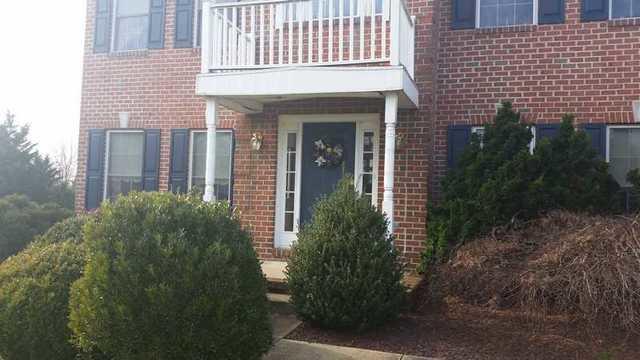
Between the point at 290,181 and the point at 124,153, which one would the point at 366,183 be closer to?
the point at 290,181

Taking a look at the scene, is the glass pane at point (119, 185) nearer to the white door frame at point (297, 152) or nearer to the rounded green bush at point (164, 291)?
the white door frame at point (297, 152)

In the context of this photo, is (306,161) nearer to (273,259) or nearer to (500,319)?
(273,259)

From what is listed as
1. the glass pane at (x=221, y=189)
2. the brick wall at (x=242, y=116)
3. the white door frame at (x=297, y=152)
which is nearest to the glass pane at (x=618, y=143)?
the brick wall at (x=242, y=116)

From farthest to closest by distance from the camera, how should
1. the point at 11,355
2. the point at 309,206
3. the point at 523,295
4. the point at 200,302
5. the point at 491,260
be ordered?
the point at 309,206, the point at 491,260, the point at 523,295, the point at 11,355, the point at 200,302

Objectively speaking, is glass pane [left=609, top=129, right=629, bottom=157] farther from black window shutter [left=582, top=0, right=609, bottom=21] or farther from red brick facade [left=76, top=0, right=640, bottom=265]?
black window shutter [left=582, top=0, right=609, bottom=21]

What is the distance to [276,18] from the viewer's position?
8.41 meters

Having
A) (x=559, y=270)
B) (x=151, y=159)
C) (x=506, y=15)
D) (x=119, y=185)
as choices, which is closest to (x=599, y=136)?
(x=506, y=15)

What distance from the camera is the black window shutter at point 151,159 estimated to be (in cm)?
951

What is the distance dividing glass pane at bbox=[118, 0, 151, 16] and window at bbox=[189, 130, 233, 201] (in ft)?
7.65

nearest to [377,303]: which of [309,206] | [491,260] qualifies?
[491,260]

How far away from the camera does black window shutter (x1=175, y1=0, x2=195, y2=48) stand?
9406 millimetres

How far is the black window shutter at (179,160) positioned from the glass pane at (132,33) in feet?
5.51

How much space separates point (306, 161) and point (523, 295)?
4.07m

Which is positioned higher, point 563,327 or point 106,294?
point 106,294
